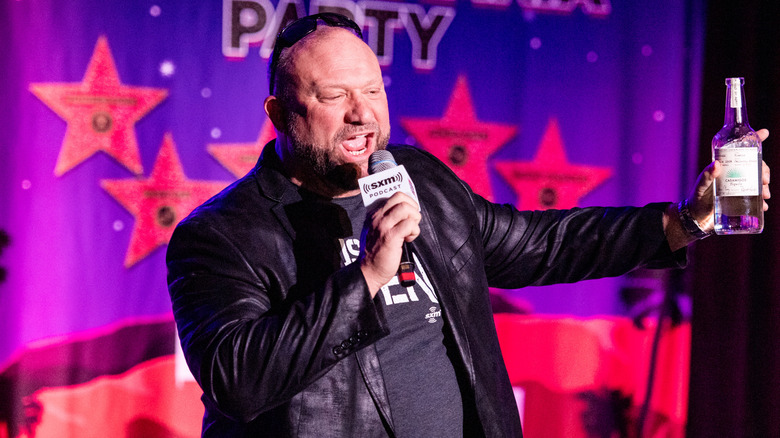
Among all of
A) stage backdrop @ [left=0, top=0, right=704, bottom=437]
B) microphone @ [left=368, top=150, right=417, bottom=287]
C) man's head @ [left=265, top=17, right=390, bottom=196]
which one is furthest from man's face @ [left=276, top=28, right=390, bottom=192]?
stage backdrop @ [left=0, top=0, right=704, bottom=437]

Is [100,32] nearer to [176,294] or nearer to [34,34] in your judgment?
[34,34]

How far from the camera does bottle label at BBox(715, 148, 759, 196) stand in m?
1.54

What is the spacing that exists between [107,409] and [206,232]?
5.96 ft

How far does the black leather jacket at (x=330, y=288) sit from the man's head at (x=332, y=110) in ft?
0.27

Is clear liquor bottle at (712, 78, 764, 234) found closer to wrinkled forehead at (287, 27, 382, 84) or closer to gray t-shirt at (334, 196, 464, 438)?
gray t-shirt at (334, 196, 464, 438)

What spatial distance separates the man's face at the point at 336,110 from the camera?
152cm

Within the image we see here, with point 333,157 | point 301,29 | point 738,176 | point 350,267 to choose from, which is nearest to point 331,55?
point 301,29

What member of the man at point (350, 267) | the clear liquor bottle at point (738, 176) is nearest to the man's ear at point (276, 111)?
the man at point (350, 267)

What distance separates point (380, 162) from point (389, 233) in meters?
0.25

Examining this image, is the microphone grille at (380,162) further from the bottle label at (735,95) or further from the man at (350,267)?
the bottle label at (735,95)

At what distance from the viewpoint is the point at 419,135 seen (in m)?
3.08

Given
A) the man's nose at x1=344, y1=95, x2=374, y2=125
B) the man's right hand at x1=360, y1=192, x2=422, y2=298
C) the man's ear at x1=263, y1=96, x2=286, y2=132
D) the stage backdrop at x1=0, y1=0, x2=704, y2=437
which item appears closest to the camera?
the man's right hand at x1=360, y1=192, x2=422, y2=298

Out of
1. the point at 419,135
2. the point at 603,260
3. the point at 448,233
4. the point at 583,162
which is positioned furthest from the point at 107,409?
the point at 583,162

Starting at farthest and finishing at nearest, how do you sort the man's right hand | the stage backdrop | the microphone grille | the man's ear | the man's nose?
the stage backdrop < the man's ear < the man's nose < the microphone grille < the man's right hand
